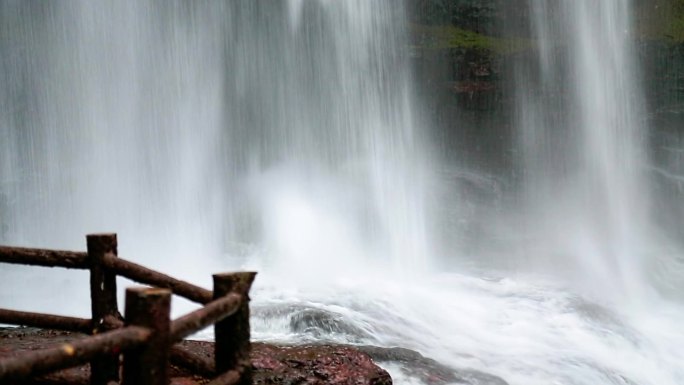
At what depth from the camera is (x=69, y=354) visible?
8.22ft

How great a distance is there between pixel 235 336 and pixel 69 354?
137 centimetres

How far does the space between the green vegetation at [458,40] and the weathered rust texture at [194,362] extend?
74.6 ft

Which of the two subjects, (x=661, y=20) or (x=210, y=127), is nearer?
(x=210, y=127)

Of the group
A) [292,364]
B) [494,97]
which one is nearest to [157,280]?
[292,364]

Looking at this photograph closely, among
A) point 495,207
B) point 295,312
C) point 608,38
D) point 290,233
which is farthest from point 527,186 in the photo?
point 295,312

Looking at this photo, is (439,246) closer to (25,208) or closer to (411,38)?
(411,38)

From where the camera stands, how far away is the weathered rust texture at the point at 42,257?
4.66 m

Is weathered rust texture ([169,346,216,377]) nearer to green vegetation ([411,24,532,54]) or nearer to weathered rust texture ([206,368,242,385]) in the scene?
weathered rust texture ([206,368,242,385])

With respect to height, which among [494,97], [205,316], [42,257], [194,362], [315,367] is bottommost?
[315,367]

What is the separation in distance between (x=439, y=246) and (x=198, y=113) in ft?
37.0

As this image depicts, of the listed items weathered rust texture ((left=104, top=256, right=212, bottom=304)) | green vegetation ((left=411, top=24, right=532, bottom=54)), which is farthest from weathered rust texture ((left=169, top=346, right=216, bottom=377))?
green vegetation ((left=411, top=24, right=532, bottom=54))

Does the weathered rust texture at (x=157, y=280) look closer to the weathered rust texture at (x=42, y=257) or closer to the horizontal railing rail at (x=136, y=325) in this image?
the horizontal railing rail at (x=136, y=325)

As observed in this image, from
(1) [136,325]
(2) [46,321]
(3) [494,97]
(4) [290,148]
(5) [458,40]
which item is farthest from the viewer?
(5) [458,40]

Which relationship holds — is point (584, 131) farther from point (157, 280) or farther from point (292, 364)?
point (157, 280)
